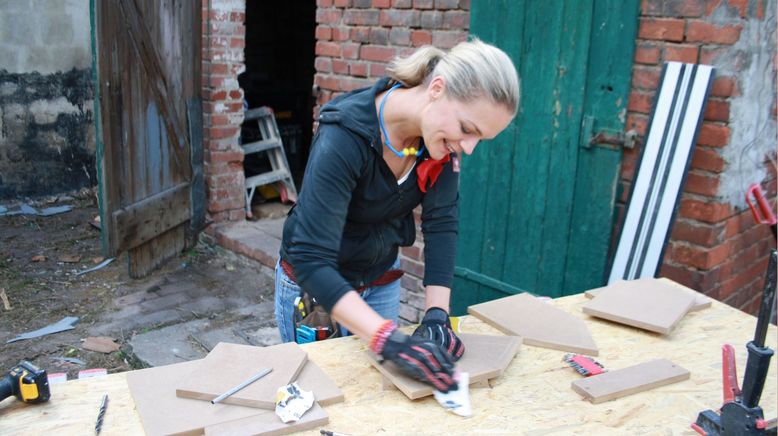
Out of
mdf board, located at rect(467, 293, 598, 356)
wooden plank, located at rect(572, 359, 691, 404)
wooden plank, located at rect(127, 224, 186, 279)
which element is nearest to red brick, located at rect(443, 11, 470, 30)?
mdf board, located at rect(467, 293, 598, 356)

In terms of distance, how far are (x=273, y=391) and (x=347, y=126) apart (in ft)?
2.45

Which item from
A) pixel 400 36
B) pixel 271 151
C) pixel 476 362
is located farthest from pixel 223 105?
pixel 476 362

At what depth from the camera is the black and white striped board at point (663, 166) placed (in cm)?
278

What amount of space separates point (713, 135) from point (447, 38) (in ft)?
5.04

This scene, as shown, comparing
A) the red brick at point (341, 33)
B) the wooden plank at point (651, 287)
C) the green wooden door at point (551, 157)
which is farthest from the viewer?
the red brick at point (341, 33)

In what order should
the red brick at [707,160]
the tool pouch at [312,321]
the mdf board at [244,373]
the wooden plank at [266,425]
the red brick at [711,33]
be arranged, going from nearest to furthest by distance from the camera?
1. the wooden plank at [266,425]
2. the mdf board at [244,373]
3. the tool pouch at [312,321]
4. the red brick at [711,33]
5. the red brick at [707,160]

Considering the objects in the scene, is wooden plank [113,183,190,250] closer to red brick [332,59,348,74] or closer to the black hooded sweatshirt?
red brick [332,59,348,74]

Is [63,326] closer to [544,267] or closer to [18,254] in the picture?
[18,254]

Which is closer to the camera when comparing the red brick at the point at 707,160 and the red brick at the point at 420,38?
the red brick at the point at 707,160

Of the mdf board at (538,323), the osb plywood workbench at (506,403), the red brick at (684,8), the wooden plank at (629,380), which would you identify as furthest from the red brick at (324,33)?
the wooden plank at (629,380)

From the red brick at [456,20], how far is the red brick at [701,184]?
4.71ft

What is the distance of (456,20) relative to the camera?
3.69m

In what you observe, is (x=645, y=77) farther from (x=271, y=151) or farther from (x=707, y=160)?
(x=271, y=151)

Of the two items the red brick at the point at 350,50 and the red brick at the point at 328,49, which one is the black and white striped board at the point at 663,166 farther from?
the red brick at the point at 328,49
